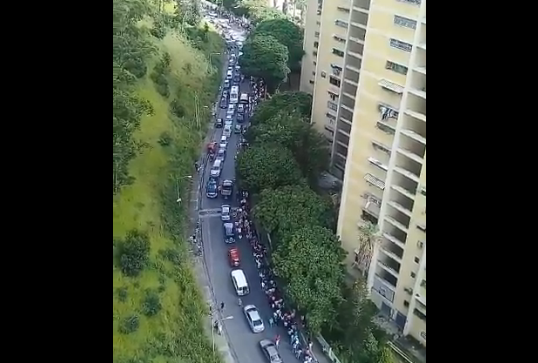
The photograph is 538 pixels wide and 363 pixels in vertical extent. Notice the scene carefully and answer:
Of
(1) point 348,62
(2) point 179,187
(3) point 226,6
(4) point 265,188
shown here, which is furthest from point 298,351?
(3) point 226,6

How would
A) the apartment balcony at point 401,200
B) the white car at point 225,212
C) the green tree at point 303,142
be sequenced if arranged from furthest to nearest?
the green tree at point 303,142
the white car at point 225,212
the apartment balcony at point 401,200

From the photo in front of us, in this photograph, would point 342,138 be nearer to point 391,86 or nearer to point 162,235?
point 391,86

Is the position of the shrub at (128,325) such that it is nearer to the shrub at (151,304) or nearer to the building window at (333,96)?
the shrub at (151,304)

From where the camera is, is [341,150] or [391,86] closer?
[391,86]

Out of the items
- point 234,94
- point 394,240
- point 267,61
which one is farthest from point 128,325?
point 267,61

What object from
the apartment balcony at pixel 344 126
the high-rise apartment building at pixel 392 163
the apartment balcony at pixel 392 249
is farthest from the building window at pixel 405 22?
the apartment balcony at pixel 344 126
